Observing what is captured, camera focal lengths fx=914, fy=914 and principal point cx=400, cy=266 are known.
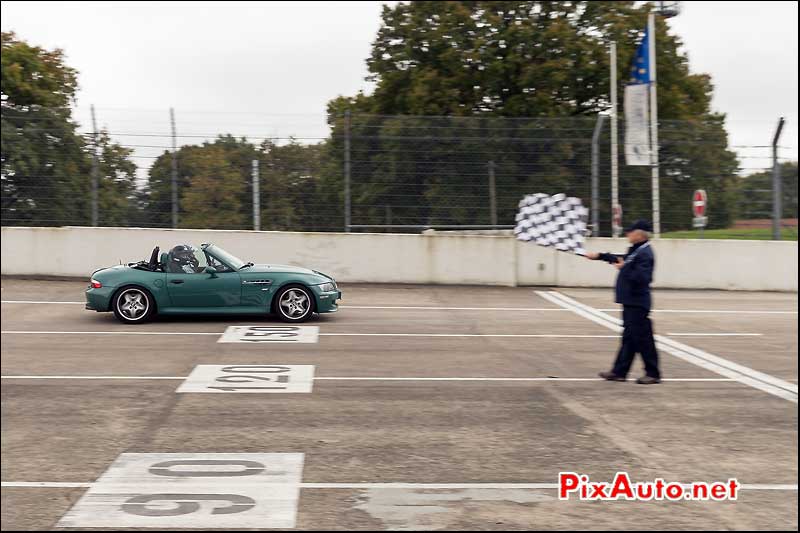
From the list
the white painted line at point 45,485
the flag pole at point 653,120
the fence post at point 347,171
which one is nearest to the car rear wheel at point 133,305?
the fence post at point 347,171

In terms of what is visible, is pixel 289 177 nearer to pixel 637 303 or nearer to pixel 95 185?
pixel 95 185

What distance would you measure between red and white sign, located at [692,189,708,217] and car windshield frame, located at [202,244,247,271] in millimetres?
7392

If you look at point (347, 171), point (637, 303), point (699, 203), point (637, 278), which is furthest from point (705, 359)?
point (347, 171)

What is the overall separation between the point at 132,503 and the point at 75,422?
2830mm

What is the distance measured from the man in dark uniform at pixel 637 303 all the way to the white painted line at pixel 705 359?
0.75 meters

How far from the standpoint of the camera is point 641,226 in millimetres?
6984

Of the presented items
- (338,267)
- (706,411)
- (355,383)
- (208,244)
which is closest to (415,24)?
(355,383)

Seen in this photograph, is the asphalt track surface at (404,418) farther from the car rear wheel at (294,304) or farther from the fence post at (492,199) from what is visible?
the fence post at (492,199)

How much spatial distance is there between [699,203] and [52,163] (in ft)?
27.4

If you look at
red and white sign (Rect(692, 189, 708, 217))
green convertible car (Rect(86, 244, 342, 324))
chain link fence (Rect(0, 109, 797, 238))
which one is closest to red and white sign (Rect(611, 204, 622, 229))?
chain link fence (Rect(0, 109, 797, 238))

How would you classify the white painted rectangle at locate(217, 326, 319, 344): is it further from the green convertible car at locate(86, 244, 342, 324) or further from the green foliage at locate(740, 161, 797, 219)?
the green foliage at locate(740, 161, 797, 219)

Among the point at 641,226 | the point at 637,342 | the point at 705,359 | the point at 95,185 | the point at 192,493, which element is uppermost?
the point at 95,185

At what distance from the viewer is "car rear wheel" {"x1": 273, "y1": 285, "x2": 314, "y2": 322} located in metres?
3.21

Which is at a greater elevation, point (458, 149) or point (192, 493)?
point (458, 149)
